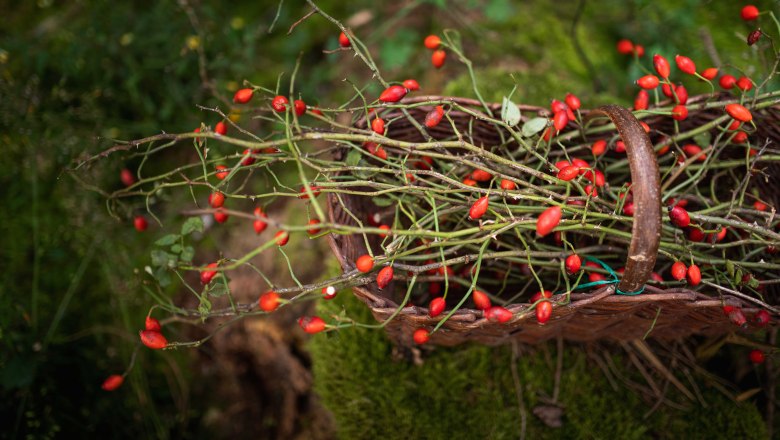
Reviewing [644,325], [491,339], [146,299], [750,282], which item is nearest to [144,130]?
[146,299]

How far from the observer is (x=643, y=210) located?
0.99 m

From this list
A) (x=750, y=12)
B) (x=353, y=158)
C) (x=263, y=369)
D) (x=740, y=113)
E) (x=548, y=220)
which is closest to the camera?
(x=548, y=220)

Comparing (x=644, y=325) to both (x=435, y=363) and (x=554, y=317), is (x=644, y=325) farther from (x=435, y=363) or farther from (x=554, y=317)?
(x=435, y=363)

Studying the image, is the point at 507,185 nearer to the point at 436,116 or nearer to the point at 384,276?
the point at 436,116

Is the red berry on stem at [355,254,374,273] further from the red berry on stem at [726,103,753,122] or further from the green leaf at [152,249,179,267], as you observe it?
the red berry on stem at [726,103,753,122]

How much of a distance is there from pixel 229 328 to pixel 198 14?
143 centimetres

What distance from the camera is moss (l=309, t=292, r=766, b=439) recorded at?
1.58 meters

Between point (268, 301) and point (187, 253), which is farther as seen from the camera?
point (187, 253)

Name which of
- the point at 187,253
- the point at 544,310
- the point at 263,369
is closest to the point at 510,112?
the point at 544,310

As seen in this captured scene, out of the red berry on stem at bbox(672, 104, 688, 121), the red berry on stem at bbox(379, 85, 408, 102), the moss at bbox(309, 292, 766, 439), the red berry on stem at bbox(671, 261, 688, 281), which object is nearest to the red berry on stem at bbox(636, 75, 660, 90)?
the red berry on stem at bbox(672, 104, 688, 121)

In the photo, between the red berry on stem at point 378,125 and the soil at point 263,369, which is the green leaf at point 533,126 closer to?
the red berry on stem at point 378,125

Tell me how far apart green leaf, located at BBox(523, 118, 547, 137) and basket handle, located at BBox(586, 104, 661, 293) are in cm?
28

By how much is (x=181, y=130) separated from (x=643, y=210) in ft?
6.38

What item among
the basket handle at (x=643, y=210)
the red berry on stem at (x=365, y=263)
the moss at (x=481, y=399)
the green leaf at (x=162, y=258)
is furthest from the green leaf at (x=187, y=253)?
the basket handle at (x=643, y=210)
